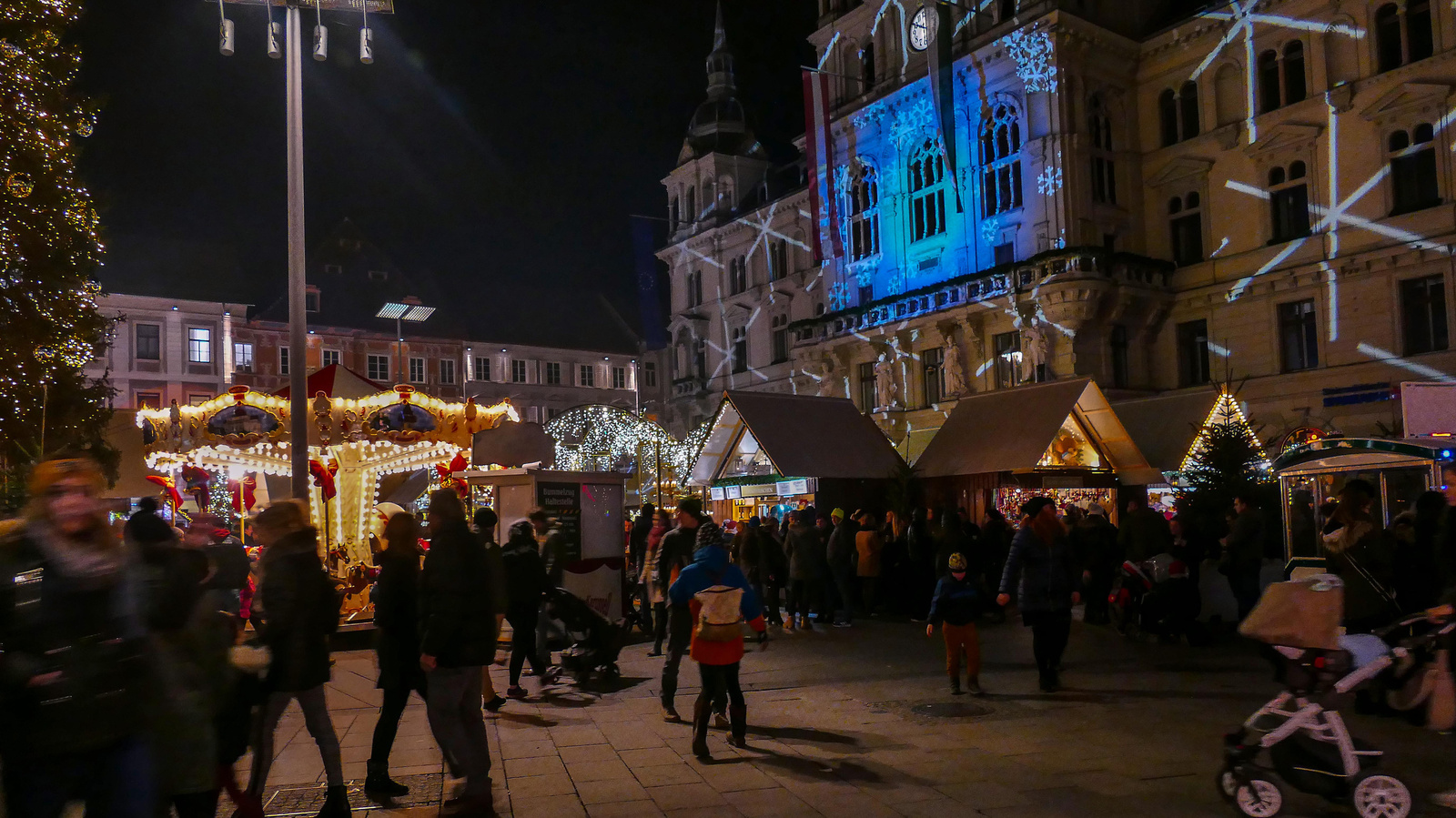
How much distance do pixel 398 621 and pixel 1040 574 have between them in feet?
18.7

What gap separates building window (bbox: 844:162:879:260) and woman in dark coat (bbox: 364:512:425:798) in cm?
3171

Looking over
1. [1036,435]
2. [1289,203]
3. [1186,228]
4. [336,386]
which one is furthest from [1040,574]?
[1186,228]

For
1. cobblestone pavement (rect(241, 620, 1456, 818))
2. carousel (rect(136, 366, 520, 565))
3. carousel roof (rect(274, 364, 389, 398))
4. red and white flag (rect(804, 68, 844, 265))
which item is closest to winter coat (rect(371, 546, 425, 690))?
cobblestone pavement (rect(241, 620, 1456, 818))

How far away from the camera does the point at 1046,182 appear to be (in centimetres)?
3103

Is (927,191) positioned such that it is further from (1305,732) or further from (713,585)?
(1305,732)

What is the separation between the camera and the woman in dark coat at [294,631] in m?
5.82

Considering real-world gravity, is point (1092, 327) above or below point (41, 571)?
above

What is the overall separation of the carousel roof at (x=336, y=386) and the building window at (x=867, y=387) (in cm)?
Answer: 2079

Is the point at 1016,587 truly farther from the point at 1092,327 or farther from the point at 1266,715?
the point at 1092,327

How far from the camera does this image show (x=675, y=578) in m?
9.84

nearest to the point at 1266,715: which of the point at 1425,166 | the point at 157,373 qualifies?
the point at 1425,166

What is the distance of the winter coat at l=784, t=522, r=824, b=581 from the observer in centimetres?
1552

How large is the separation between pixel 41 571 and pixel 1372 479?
46.2 ft

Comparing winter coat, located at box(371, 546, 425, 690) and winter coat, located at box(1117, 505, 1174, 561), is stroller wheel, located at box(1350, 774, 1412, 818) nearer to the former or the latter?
winter coat, located at box(371, 546, 425, 690)
